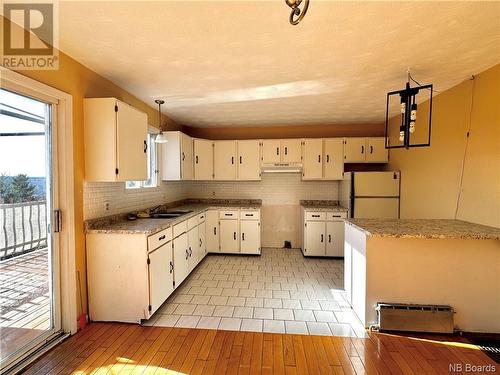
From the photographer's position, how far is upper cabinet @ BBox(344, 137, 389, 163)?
4.61 meters

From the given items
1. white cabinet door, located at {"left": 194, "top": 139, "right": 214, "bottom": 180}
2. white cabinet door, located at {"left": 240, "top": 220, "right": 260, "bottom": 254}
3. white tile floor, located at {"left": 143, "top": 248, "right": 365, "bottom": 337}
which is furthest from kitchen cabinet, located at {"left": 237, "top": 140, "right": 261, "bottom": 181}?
white tile floor, located at {"left": 143, "top": 248, "right": 365, "bottom": 337}

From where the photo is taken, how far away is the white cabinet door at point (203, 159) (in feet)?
15.5

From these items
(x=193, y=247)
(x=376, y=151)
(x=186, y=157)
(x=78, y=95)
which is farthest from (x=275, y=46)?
(x=376, y=151)

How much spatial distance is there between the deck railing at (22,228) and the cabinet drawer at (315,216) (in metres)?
3.69

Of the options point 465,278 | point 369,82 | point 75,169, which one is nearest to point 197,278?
point 75,169

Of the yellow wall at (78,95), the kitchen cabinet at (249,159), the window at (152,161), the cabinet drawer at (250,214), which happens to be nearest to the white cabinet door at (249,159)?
the kitchen cabinet at (249,159)

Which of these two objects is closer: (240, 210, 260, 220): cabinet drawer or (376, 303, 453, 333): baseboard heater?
(376, 303, 453, 333): baseboard heater

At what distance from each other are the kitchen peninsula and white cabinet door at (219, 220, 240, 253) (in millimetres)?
2576

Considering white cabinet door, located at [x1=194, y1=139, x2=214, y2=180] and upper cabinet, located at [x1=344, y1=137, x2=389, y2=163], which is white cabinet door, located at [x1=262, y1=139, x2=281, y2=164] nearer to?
white cabinet door, located at [x1=194, y1=139, x2=214, y2=180]

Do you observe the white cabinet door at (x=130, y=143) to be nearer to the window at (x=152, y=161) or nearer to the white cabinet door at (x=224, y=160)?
the window at (x=152, y=161)

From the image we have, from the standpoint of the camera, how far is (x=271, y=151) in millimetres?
4809

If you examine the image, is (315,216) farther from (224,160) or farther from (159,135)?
(159,135)

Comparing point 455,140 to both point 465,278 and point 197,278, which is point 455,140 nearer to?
point 465,278

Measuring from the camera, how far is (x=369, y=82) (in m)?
2.79
